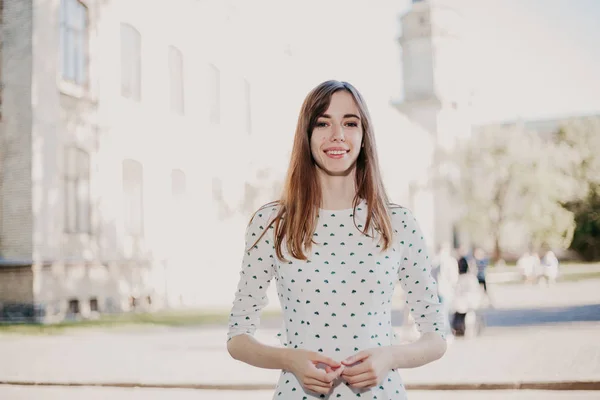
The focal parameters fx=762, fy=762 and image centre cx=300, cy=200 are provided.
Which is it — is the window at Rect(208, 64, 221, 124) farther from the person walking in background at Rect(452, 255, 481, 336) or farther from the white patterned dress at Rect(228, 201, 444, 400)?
the white patterned dress at Rect(228, 201, 444, 400)

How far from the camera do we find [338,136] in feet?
8.48

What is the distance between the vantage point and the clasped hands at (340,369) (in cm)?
228

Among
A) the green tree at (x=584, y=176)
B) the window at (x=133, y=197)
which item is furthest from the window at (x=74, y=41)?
the green tree at (x=584, y=176)

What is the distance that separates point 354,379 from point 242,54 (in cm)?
2981

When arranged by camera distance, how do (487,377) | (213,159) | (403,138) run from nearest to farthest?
(487,377) < (213,159) < (403,138)

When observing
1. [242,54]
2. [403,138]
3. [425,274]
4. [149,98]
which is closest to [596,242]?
[403,138]

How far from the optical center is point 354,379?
2.29m

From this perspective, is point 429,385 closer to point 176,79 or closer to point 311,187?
point 311,187

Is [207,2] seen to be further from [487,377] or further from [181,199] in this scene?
[487,377]

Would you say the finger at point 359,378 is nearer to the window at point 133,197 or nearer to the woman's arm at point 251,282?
the woman's arm at point 251,282

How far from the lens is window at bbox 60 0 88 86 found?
21.1 metres

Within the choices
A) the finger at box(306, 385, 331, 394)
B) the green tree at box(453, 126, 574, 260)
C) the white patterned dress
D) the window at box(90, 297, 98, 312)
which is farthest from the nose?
the green tree at box(453, 126, 574, 260)

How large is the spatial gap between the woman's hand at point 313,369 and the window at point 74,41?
20092 millimetres

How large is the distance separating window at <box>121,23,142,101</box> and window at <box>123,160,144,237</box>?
2.25 m
